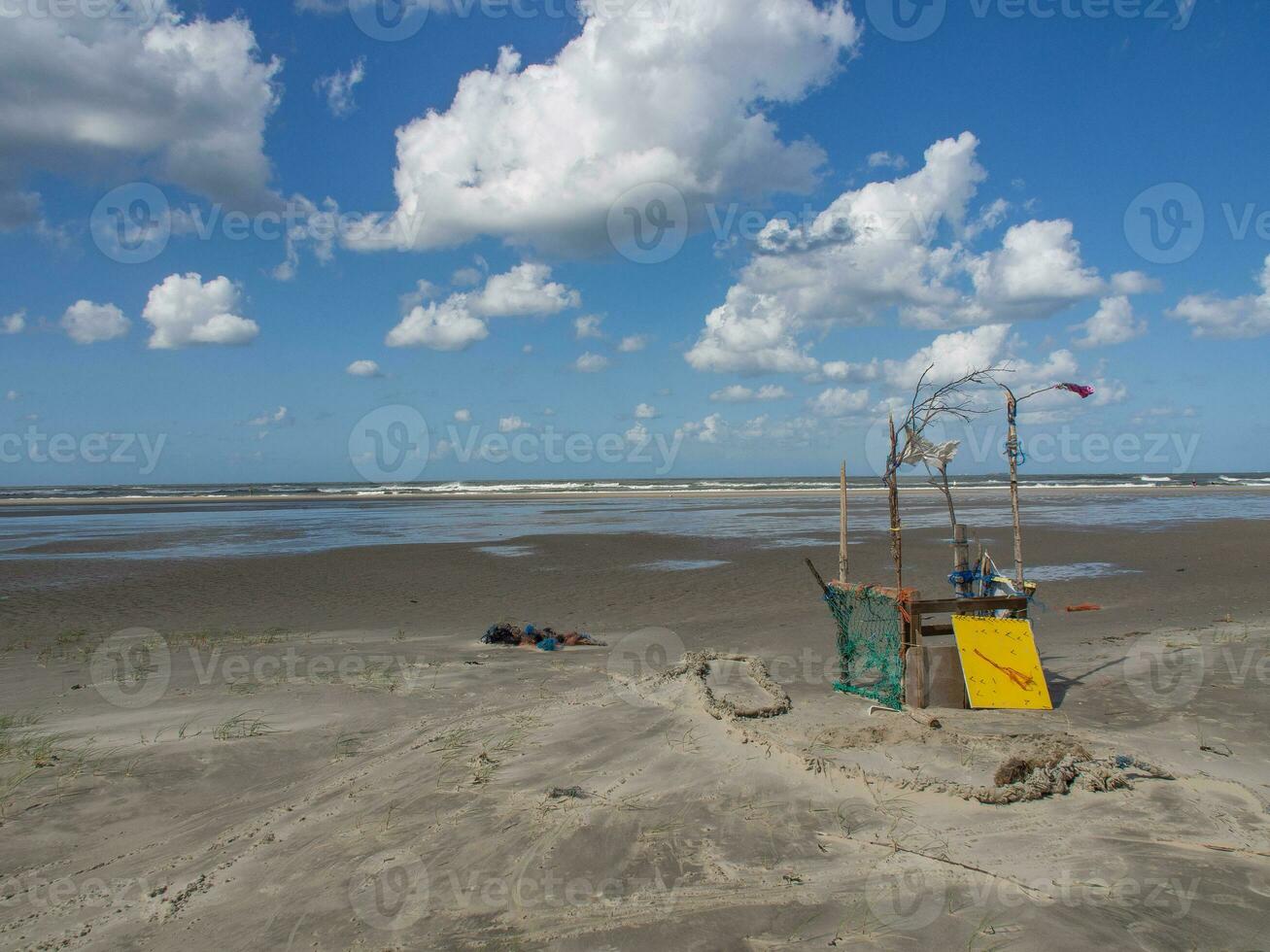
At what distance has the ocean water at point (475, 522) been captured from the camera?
2791 centimetres

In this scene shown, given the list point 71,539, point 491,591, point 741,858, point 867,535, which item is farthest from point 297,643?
point 71,539

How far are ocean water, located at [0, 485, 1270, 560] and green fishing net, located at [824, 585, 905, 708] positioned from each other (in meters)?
16.4

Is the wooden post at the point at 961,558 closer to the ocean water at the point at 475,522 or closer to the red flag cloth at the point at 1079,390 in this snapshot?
the red flag cloth at the point at 1079,390

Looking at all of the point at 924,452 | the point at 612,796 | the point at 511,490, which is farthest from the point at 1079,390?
the point at 511,490

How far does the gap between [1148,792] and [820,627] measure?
7957 millimetres

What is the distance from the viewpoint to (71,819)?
17.1 ft

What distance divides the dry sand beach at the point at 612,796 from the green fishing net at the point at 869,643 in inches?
18.4

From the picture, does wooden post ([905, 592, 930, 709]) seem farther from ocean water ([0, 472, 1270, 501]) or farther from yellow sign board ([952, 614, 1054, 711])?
ocean water ([0, 472, 1270, 501])

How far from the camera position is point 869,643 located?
892 cm

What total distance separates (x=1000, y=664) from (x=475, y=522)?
107ft

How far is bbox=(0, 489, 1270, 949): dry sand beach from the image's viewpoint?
159 inches

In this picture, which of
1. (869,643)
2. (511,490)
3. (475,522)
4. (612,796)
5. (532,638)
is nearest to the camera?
(612,796)

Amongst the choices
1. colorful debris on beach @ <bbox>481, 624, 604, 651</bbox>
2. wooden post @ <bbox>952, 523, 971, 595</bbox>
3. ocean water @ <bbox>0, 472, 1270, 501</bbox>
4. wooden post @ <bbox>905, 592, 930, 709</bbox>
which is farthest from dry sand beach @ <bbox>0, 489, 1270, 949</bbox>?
ocean water @ <bbox>0, 472, 1270, 501</bbox>

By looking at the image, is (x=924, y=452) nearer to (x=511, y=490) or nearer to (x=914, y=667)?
(x=914, y=667)
